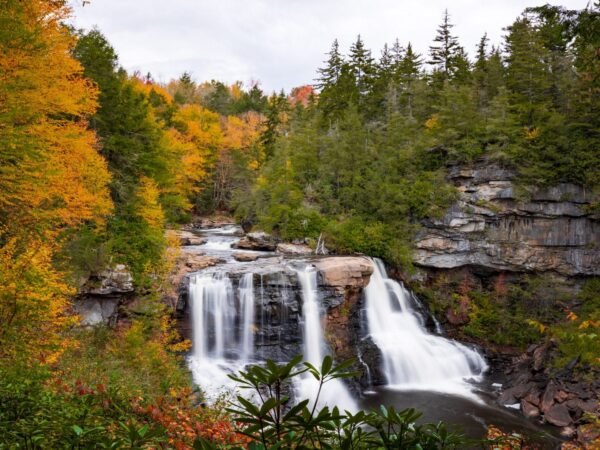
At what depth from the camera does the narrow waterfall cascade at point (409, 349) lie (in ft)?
→ 54.2

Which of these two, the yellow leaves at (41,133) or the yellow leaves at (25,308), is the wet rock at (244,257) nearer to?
the yellow leaves at (41,133)

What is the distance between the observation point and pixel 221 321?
16.7 metres

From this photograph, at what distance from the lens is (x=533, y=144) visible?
71.1 ft

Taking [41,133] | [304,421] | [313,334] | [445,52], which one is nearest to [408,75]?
[445,52]

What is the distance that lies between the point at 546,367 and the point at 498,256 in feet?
21.8

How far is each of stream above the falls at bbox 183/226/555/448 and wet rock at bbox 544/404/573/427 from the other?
101cm

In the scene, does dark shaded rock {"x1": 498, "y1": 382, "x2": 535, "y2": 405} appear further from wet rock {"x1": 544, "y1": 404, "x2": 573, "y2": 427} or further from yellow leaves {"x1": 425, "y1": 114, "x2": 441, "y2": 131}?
yellow leaves {"x1": 425, "y1": 114, "x2": 441, "y2": 131}

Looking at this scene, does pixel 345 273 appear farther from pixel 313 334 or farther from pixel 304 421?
pixel 304 421

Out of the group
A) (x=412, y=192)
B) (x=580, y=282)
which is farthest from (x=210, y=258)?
(x=580, y=282)

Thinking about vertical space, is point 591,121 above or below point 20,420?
above

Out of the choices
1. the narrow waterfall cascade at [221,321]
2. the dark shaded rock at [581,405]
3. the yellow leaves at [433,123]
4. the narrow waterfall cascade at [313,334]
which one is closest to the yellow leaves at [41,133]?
the narrow waterfall cascade at [221,321]

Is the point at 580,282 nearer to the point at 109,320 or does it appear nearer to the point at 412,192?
the point at 412,192

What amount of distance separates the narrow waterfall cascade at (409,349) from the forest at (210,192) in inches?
84.3

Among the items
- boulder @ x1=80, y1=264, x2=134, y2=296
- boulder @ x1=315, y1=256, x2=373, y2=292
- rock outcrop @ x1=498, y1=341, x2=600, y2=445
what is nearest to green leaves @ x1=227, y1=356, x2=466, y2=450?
rock outcrop @ x1=498, y1=341, x2=600, y2=445
